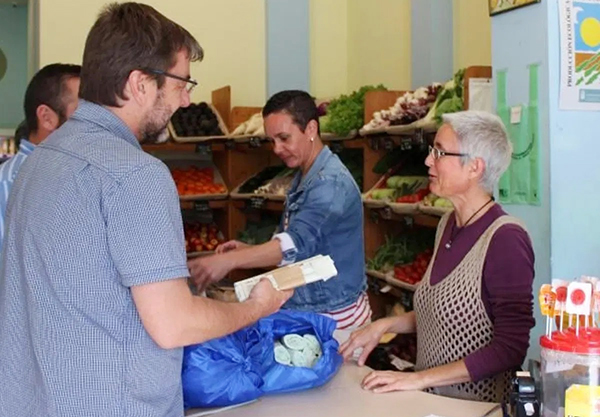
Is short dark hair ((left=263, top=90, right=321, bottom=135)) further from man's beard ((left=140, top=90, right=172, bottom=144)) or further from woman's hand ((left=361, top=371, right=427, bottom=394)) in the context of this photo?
man's beard ((left=140, top=90, right=172, bottom=144))

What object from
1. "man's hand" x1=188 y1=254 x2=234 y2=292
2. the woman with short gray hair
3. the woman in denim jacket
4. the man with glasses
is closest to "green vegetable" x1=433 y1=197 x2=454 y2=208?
the woman in denim jacket

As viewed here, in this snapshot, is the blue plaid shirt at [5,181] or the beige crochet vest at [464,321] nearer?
the beige crochet vest at [464,321]

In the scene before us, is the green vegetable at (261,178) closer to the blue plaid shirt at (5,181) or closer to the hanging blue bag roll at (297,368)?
the blue plaid shirt at (5,181)

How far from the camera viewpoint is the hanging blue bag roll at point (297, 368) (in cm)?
220

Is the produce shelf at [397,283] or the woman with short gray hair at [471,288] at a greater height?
the woman with short gray hair at [471,288]

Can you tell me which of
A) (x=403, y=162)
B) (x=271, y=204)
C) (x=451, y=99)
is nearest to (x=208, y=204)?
(x=271, y=204)

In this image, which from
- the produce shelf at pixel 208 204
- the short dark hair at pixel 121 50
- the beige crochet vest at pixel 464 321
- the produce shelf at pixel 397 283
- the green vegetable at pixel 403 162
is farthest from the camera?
the produce shelf at pixel 208 204

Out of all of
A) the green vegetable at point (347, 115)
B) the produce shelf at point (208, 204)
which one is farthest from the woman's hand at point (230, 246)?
the produce shelf at point (208, 204)

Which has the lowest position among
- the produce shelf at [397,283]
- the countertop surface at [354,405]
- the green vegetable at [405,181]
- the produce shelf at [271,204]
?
the produce shelf at [397,283]

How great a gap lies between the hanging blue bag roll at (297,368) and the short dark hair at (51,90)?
1.31m

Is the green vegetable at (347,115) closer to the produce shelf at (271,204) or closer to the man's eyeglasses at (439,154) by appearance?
the produce shelf at (271,204)

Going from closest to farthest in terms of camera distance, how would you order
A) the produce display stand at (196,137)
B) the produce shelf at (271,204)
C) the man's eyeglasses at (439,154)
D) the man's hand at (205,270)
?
the man's eyeglasses at (439,154) < the man's hand at (205,270) < the produce shelf at (271,204) < the produce display stand at (196,137)

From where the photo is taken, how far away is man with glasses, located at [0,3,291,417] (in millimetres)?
1587

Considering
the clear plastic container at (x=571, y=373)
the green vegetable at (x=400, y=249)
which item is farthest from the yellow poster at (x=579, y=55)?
the green vegetable at (x=400, y=249)
